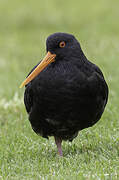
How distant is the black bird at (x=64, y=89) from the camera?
6418 mm

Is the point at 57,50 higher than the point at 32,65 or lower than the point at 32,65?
higher

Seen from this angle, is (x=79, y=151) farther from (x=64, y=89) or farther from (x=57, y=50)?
(x=57, y=50)

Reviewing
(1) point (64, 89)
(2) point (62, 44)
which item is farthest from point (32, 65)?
(1) point (64, 89)

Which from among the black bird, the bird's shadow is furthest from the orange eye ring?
the bird's shadow

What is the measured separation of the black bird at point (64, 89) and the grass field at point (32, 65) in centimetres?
→ 48

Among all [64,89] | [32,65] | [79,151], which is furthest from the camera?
[32,65]

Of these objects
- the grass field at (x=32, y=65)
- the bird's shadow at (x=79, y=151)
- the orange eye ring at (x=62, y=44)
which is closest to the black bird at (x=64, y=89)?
the orange eye ring at (x=62, y=44)

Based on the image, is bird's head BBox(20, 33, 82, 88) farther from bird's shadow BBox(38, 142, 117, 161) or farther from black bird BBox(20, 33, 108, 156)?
bird's shadow BBox(38, 142, 117, 161)

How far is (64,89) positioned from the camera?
20.9 ft

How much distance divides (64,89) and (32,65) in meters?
9.65

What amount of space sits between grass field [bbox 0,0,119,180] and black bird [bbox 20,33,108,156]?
477 millimetres

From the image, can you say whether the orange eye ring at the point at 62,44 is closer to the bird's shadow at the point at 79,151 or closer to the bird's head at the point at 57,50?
the bird's head at the point at 57,50

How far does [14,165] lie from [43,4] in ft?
62.8

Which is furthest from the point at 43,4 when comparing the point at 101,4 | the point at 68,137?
the point at 68,137
